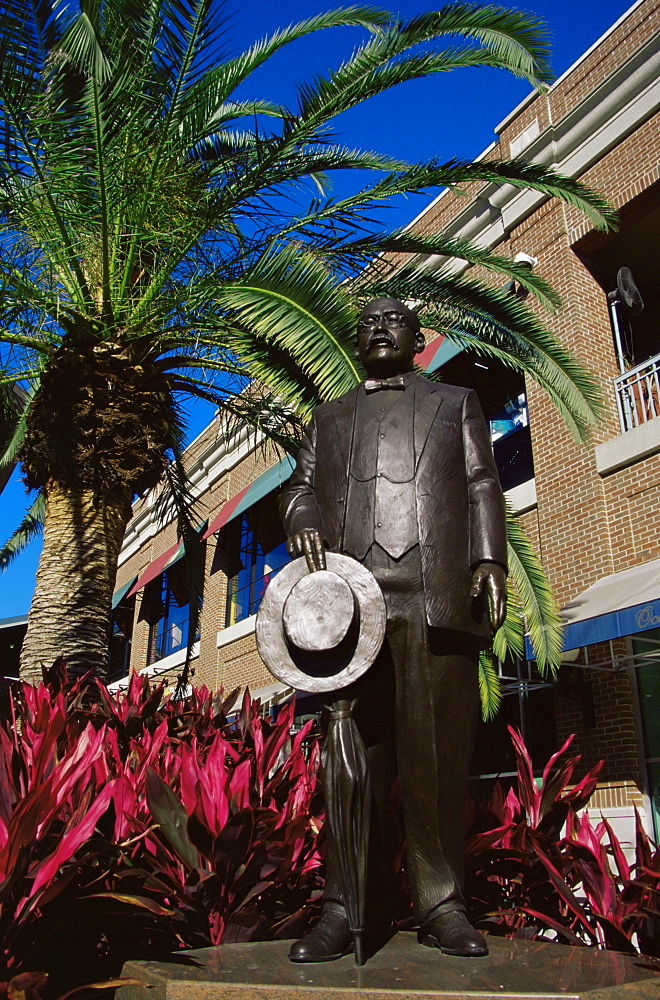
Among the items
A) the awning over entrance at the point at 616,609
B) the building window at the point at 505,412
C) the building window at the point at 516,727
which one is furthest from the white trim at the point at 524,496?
the building window at the point at 516,727

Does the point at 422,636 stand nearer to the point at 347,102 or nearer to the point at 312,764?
the point at 312,764

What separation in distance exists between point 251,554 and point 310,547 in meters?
16.3

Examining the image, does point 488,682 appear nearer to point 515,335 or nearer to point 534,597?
point 534,597

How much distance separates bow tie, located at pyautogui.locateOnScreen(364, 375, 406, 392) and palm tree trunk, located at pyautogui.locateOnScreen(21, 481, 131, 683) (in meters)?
4.31

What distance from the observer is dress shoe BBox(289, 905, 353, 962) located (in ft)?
8.35

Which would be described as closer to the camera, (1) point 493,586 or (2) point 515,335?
(1) point 493,586

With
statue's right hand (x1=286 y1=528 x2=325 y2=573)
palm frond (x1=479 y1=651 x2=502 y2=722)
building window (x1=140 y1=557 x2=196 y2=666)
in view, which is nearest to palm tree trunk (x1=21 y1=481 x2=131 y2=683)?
palm frond (x1=479 y1=651 x2=502 y2=722)

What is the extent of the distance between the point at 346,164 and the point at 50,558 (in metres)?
4.55

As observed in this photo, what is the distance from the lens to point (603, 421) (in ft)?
32.0

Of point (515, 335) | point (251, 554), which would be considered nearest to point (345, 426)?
point (515, 335)

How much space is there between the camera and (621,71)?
10.8 m

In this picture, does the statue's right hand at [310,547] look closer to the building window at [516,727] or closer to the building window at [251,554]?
the building window at [516,727]

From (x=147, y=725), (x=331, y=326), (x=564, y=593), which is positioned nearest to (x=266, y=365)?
(x=331, y=326)

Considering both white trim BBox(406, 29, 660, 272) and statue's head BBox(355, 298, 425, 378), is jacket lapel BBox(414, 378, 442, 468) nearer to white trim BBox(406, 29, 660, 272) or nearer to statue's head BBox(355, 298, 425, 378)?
statue's head BBox(355, 298, 425, 378)
